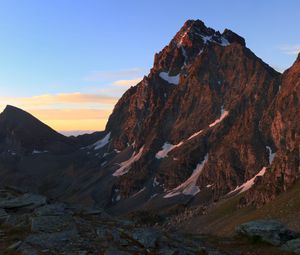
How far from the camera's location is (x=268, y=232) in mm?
36938

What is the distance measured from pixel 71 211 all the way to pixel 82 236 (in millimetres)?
9519

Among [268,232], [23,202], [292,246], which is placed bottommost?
[292,246]

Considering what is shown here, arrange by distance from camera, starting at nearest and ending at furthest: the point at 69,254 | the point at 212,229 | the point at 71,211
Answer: the point at 69,254
the point at 71,211
the point at 212,229

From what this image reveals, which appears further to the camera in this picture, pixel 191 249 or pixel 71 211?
pixel 71 211

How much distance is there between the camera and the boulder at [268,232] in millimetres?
36197

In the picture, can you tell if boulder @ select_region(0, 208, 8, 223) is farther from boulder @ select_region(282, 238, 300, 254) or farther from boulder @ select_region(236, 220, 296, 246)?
boulder @ select_region(282, 238, 300, 254)

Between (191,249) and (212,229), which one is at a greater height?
(191,249)

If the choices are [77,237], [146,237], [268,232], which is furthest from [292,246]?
[77,237]

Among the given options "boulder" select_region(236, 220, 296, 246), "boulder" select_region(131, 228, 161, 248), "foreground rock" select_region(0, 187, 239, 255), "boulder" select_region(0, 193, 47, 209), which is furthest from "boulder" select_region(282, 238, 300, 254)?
"boulder" select_region(0, 193, 47, 209)

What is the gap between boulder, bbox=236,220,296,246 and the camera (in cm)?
3620

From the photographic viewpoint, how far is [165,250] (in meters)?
28.3

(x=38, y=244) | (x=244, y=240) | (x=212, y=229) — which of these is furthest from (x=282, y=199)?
(x=38, y=244)

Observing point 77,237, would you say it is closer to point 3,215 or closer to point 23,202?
point 3,215

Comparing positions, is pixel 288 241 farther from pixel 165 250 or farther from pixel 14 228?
pixel 14 228
